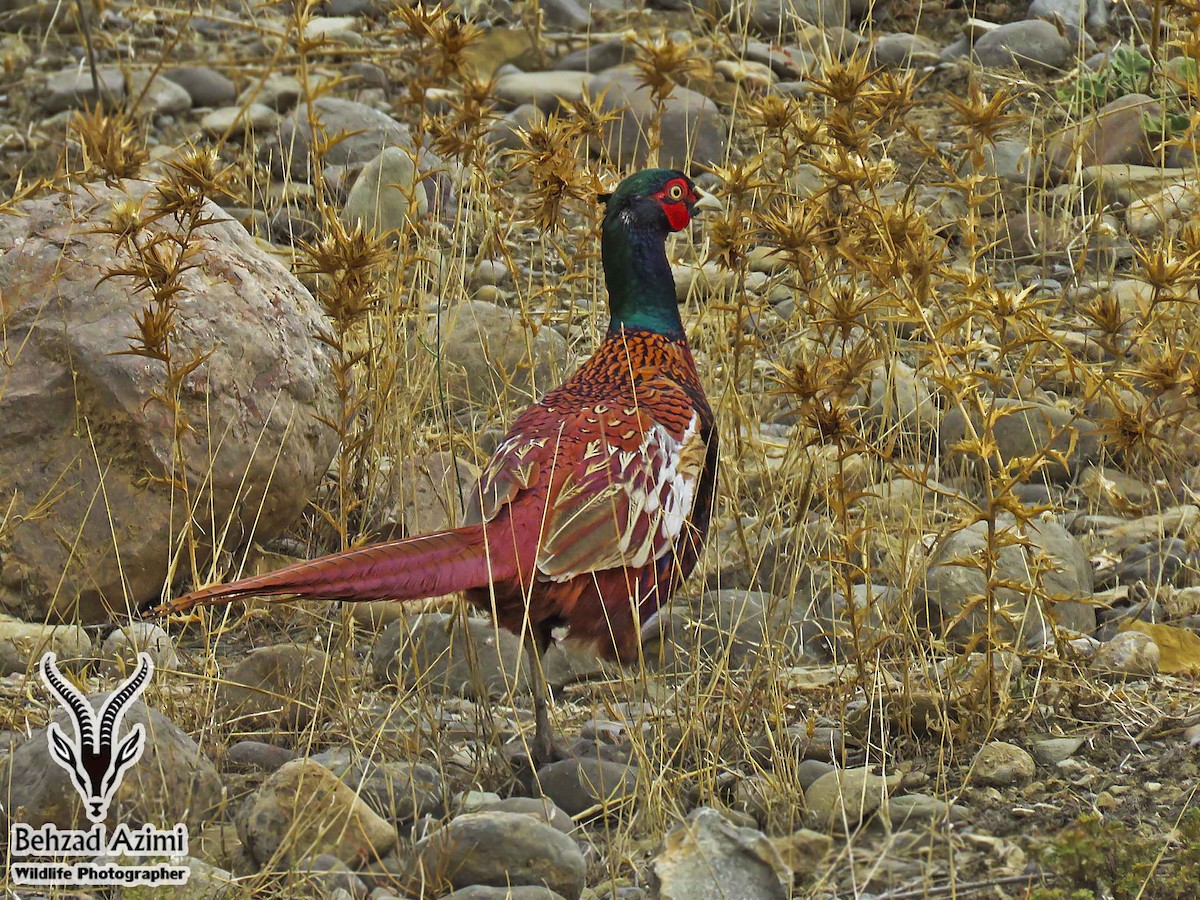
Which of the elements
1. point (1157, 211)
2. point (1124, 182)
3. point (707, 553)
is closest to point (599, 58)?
point (1124, 182)

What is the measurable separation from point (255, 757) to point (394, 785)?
0.41 meters

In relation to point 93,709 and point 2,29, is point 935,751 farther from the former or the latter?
point 2,29

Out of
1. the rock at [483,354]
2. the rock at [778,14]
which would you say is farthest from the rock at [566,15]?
the rock at [483,354]

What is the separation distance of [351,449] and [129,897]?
1.71 metres

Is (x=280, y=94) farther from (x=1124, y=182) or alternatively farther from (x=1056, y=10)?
(x=1124, y=182)

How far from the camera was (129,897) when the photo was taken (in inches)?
114

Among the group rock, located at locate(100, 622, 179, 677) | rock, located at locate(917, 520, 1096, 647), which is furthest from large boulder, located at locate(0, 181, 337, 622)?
rock, located at locate(917, 520, 1096, 647)

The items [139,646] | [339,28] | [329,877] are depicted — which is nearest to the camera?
[329,877]

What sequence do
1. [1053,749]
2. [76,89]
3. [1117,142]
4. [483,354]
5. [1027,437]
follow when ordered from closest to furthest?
[1053,749], [1027,437], [483,354], [1117,142], [76,89]

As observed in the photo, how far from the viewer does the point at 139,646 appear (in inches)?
155

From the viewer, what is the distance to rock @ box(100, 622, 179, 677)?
3.89m

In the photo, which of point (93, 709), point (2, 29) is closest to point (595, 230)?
point (93, 709)

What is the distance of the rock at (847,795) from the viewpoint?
3256 millimetres

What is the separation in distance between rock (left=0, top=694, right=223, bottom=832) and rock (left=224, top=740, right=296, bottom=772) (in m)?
0.30
